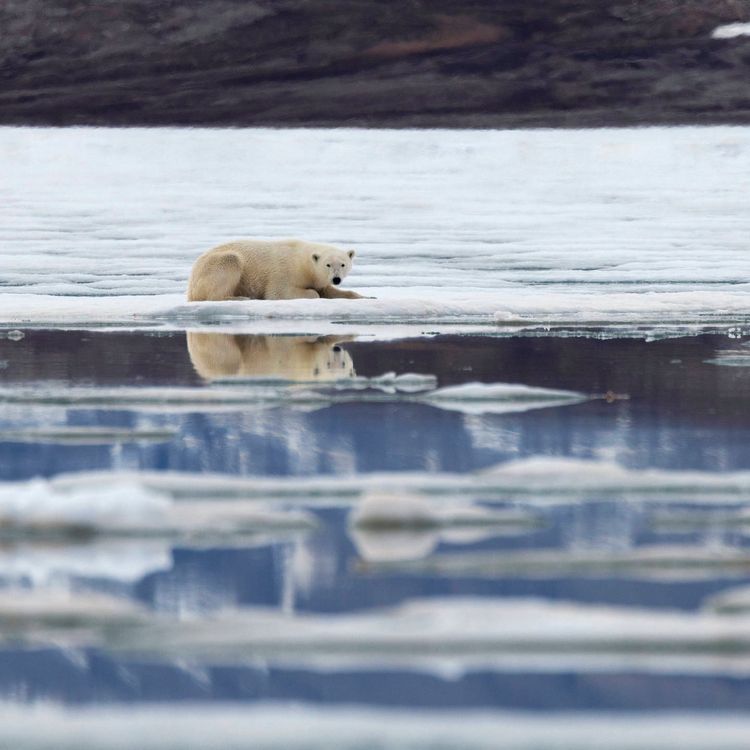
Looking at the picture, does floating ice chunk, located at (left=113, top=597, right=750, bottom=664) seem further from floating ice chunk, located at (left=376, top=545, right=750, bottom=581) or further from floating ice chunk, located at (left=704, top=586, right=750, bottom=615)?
floating ice chunk, located at (left=376, top=545, right=750, bottom=581)

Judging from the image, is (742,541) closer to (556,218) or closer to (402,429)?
(402,429)

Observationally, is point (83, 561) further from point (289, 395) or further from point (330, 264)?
point (330, 264)

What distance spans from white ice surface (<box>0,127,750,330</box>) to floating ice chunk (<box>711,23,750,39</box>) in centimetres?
213

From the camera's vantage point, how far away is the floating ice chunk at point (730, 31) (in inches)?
1027

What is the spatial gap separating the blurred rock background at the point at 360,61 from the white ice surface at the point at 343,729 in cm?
2390

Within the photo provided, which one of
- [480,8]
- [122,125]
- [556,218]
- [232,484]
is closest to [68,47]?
[122,125]

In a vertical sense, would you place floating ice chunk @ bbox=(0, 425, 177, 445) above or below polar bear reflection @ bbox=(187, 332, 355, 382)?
below

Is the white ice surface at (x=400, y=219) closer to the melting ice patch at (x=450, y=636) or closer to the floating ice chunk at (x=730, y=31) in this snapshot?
the floating ice chunk at (x=730, y=31)

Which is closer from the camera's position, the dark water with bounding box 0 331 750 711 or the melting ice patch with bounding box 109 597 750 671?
the dark water with bounding box 0 331 750 711

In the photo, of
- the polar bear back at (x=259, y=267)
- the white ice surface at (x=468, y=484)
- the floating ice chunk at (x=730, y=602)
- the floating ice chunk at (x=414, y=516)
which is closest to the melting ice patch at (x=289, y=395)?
the white ice surface at (x=468, y=484)

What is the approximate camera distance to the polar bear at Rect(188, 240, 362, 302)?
387 inches

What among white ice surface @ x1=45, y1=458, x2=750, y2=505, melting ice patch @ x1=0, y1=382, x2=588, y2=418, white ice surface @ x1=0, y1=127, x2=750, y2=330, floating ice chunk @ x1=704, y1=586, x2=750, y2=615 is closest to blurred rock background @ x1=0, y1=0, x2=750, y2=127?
white ice surface @ x1=0, y1=127, x2=750, y2=330

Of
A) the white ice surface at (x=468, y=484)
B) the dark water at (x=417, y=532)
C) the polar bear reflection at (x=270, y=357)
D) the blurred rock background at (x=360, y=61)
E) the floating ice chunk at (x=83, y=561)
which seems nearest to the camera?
the dark water at (x=417, y=532)

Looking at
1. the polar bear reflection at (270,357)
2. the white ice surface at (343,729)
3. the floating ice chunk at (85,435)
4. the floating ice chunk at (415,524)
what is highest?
the polar bear reflection at (270,357)
